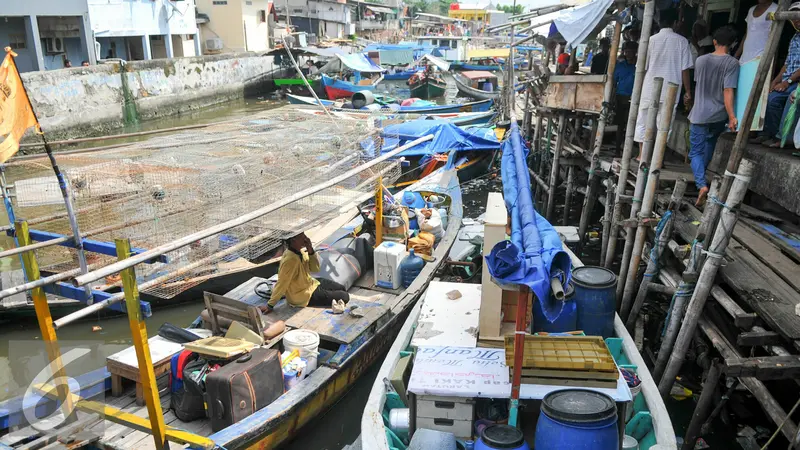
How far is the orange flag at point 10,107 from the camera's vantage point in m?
3.65

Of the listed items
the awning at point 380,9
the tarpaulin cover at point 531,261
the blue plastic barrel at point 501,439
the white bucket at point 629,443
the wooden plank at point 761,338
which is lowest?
the white bucket at point 629,443

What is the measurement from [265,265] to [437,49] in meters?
40.1

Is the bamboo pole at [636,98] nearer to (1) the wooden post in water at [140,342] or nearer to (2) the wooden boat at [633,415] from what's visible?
(2) the wooden boat at [633,415]

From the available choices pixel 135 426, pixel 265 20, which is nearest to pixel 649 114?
pixel 135 426

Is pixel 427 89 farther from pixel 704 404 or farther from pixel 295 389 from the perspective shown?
pixel 704 404

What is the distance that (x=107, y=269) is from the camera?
3553 mm

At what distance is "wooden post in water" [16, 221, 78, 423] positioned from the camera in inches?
173

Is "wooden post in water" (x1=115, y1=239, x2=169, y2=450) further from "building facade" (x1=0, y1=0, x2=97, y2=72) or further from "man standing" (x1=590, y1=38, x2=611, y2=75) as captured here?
"building facade" (x1=0, y1=0, x2=97, y2=72)

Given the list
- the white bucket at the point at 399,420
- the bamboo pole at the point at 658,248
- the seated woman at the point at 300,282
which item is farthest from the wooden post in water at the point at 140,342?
the bamboo pole at the point at 658,248

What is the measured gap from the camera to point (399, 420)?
196 inches

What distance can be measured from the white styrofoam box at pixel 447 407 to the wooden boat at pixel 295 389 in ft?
5.47

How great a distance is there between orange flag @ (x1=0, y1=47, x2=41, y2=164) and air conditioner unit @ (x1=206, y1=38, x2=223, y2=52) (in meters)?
38.1

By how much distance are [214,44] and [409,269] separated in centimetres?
3573

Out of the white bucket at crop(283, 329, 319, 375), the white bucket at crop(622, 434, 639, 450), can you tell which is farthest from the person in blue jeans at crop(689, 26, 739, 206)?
the white bucket at crop(283, 329, 319, 375)
